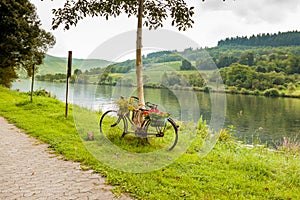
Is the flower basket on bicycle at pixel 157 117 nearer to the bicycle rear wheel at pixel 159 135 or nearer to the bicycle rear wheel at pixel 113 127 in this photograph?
the bicycle rear wheel at pixel 159 135

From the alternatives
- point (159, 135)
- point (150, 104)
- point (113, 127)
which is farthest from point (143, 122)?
point (113, 127)

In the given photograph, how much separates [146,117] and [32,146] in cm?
294

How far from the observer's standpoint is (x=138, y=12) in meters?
6.23

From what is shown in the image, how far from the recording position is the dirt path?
3.79m

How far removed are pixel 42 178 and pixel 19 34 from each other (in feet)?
50.5

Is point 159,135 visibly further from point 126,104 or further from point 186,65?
point 186,65

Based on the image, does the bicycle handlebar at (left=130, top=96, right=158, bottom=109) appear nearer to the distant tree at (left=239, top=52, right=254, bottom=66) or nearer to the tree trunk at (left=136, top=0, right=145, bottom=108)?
the tree trunk at (left=136, top=0, right=145, bottom=108)

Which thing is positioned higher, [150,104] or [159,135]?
[150,104]

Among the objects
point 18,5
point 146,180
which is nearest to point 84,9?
point 146,180

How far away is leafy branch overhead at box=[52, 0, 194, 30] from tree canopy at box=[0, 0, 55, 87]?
9919 mm

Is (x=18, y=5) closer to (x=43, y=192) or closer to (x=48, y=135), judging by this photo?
(x=48, y=135)

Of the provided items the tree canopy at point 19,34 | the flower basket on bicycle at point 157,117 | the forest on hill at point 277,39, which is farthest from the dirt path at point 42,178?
the forest on hill at point 277,39

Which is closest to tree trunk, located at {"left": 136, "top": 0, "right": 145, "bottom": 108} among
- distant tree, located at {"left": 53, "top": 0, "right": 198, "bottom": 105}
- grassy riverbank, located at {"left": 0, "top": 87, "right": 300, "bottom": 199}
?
distant tree, located at {"left": 53, "top": 0, "right": 198, "bottom": 105}

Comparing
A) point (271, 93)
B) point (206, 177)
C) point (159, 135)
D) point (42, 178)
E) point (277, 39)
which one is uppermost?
point (277, 39)
